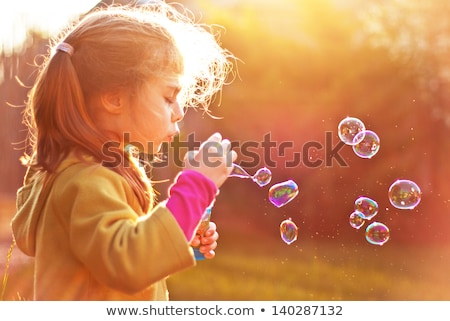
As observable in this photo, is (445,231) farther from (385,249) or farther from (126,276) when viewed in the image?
(126,276)

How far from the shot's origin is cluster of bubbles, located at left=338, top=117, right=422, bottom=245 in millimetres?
2817

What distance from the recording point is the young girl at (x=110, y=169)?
152cm

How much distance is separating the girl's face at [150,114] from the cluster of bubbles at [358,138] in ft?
3.89

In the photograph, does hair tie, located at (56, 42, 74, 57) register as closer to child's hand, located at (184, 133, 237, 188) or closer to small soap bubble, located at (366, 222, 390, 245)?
child's hand, located at (184, 133, 237, 188)

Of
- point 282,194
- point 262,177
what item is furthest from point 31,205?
point 282,194

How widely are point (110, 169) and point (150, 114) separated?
0.20m

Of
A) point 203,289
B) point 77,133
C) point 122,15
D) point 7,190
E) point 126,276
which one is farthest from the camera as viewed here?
point 7,190

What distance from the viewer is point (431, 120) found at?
19.0ft

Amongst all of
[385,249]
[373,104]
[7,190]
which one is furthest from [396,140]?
[7,190]

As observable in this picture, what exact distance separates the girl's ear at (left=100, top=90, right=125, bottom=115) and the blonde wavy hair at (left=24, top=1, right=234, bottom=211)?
1cm

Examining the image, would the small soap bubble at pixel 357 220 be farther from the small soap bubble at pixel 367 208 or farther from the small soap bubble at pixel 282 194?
the small soap bubble at pixel 282 194

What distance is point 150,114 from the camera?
1.78 metres

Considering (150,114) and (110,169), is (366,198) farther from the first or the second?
(110,169)
